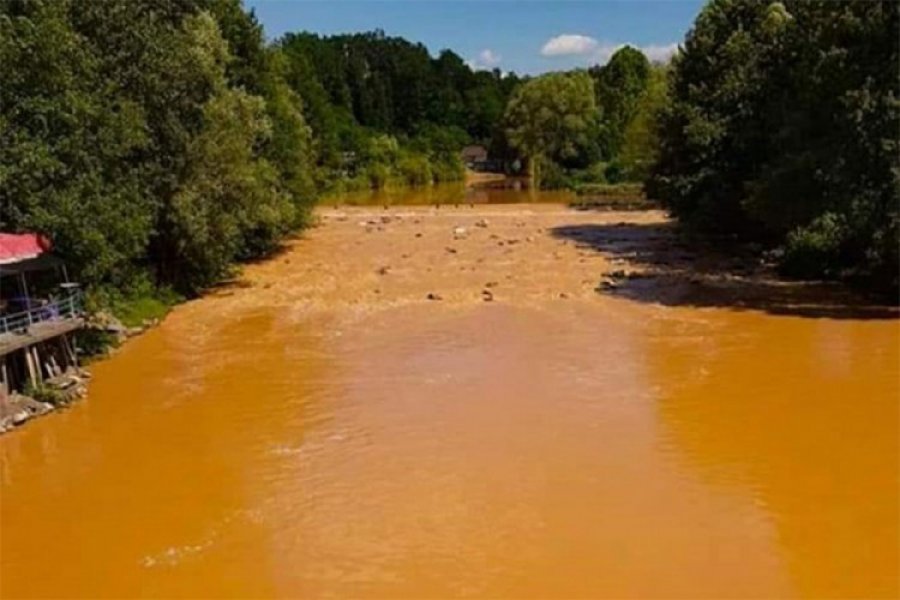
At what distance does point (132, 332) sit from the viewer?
27.6 m

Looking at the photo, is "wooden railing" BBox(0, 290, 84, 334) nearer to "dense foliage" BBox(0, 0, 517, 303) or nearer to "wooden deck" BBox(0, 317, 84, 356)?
"wooden deck" BBox(0, 317, 84, 356)

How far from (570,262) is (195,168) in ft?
50.2

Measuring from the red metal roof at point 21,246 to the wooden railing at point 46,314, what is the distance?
3.56 ft

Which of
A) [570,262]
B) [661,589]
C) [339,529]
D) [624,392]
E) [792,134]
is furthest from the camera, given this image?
[570,262]

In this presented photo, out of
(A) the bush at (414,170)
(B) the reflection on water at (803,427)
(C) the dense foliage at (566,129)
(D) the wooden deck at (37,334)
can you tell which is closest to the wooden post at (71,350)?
(D) the wooden deck at (37,334)

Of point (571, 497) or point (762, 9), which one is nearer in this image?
point (571, 497)

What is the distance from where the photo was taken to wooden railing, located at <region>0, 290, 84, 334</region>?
68.1ft

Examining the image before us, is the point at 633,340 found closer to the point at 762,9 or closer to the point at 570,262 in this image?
the point at 570,262

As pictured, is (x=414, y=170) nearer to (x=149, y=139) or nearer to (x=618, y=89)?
(x=618, y=89)

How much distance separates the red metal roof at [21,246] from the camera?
20.5m

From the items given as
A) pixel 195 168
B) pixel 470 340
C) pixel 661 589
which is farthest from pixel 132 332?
pixel 661 589

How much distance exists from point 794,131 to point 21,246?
65.9ft

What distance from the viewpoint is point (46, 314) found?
21953 mm

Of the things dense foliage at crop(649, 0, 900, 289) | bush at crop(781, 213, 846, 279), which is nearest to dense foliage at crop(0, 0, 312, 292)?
dense foliage at crop(649, 0, 900, 289)
